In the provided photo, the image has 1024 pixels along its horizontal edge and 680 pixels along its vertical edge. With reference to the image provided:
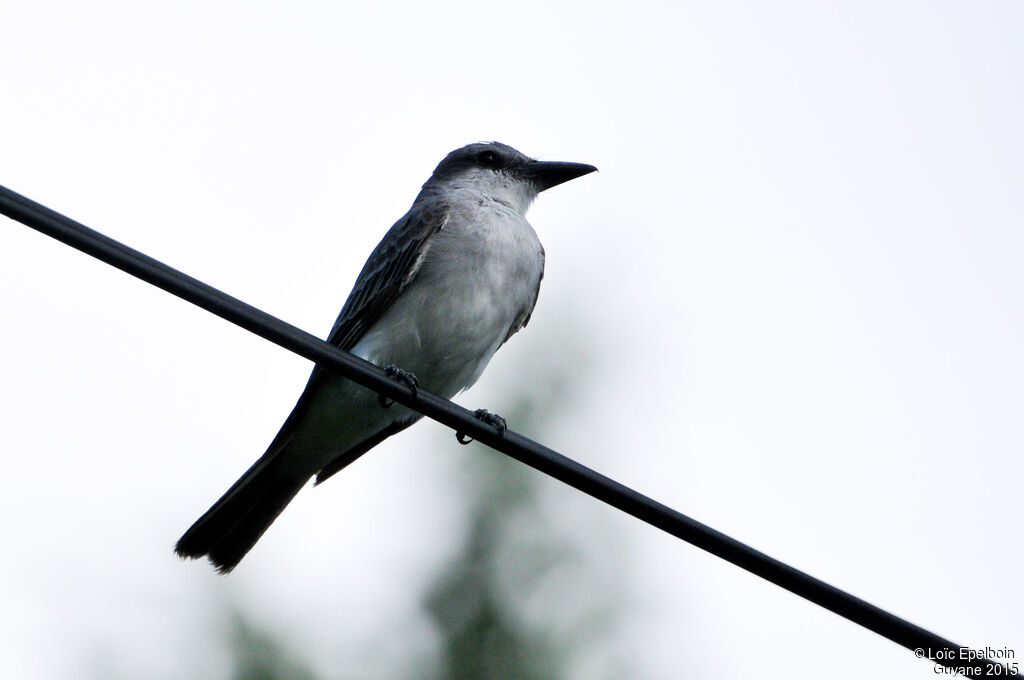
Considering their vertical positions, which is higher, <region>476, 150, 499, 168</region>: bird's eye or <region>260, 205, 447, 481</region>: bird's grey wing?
<region>476, 150, 499, 168</region>: bird's eye

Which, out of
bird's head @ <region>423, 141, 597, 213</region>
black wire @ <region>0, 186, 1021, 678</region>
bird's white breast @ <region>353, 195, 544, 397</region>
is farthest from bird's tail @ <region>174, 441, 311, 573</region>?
Result: black wire @ <region>0, 186, 1021, 678</region>

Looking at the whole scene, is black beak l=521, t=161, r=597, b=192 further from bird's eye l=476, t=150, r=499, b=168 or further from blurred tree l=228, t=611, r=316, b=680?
blurred tree l=228, t=611, r=316, b=680

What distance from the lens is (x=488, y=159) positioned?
794 centimetres

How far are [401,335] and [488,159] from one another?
75.6 inches

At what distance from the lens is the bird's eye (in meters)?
7.90

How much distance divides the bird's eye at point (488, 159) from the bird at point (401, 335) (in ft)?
2.44

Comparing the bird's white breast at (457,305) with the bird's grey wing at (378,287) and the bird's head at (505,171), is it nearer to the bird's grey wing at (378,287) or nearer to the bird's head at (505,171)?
the bird's grey wing at (378,287)

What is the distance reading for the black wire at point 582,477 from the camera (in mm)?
3246

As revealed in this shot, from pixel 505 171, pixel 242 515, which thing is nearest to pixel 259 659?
pixel 242 515

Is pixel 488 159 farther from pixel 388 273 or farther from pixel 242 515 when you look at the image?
pixel 242 515

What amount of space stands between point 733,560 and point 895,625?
474 mm

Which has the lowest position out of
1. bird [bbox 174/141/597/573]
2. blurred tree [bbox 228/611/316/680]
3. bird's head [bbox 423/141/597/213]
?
blurred tree [bbox 228/611/316/680]

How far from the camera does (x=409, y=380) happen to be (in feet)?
18.8

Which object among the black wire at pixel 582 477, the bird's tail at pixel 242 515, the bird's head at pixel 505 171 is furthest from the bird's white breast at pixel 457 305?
the black wire at pixel 582 477
